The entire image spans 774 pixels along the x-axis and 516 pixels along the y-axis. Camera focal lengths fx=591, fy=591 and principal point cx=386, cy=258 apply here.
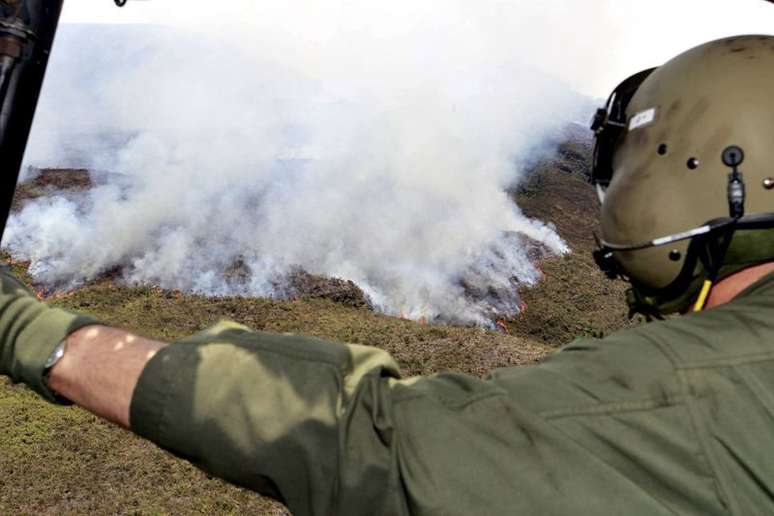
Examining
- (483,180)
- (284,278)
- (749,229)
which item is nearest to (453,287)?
(284,278)

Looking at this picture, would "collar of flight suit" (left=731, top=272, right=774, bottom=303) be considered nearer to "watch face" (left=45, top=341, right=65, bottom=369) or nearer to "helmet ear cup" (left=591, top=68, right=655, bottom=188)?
"helmet ear cup" (left=591, top=68, right=655, bottom=188)

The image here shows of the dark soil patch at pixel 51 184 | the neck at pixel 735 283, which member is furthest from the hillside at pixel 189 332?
the neck at pixel 735 283

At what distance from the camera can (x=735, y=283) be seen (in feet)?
5.45

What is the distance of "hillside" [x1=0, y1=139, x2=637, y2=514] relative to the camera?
7602 mm

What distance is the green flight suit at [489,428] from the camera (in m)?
1.15

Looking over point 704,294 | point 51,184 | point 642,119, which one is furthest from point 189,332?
point 51,184

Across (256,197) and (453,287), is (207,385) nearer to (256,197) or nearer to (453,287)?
(453,287)

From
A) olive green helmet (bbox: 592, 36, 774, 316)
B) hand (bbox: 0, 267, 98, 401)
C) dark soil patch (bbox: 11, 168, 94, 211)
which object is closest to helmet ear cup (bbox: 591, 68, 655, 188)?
olive green helmet (bbox: 592, 36, 774, 316)

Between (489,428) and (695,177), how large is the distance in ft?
3.35

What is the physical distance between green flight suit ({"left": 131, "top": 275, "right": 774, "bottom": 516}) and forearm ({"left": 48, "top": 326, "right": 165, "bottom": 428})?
0.20 feet

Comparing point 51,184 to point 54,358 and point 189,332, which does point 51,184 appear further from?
point 54,358

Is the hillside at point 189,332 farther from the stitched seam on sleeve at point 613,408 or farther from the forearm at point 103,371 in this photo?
the stitched seam on sleeve at point 613,408

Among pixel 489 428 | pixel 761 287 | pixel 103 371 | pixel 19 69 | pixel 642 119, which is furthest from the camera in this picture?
pixel 642 119

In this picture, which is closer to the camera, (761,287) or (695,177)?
(761,287)
